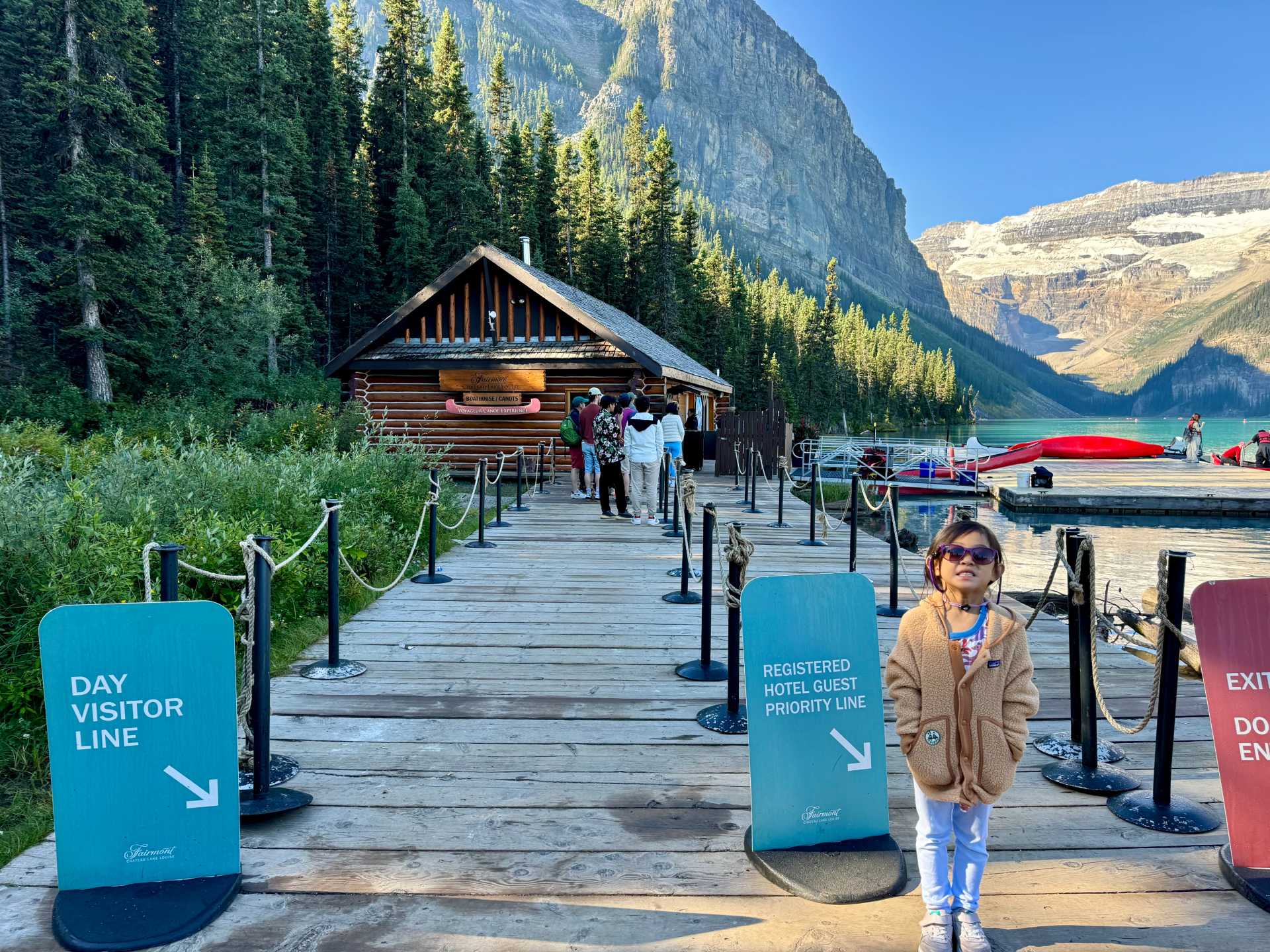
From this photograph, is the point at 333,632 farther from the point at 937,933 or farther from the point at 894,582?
the point at 894,582

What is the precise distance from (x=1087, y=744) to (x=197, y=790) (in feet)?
13.3

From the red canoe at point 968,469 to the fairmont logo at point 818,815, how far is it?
89.7ft

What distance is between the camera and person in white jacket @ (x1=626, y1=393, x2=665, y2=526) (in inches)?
453

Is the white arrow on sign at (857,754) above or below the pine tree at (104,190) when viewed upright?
below

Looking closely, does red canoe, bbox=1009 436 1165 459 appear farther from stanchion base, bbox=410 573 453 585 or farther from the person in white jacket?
stanchion base, bbox=410 573 453 585

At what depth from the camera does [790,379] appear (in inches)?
3243

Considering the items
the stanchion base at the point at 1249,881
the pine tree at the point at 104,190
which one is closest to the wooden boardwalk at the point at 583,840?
the stanchion base at the point at 1249,881

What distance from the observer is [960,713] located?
254 cm

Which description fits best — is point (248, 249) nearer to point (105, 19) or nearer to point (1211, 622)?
point (105, 19)

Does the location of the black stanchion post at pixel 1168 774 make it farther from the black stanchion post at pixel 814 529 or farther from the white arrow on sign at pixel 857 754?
the black stanchion post at pixel 814 529

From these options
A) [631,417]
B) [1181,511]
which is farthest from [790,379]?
[631,417]

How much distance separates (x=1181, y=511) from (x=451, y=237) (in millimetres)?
37430

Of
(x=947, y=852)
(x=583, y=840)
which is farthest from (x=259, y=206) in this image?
(x=947, y=852)

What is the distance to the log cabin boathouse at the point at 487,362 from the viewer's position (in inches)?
726
